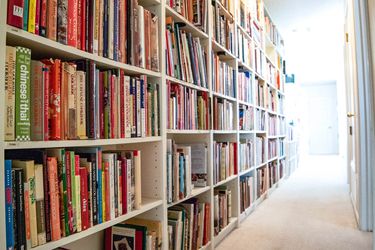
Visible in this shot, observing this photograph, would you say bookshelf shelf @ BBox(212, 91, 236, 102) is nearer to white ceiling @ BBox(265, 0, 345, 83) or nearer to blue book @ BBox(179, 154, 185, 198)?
blue book @ BBox(179, 154, 185, 198)

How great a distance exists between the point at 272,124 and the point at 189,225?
289cm

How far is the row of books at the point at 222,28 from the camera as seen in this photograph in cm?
235

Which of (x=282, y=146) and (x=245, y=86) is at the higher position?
(x=245, y=86)

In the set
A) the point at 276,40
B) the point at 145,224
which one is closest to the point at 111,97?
the point at 145,224

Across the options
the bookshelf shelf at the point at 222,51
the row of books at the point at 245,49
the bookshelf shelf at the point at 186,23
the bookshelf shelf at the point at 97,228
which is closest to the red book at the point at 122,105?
the bookshelf shelf at the point at 97,228

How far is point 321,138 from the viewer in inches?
428

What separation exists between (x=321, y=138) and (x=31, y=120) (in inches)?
439

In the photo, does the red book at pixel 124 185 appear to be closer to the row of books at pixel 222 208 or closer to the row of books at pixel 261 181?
the row of books at pixel 222 208

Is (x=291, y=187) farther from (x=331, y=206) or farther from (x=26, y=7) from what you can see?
(x=26, y=7)

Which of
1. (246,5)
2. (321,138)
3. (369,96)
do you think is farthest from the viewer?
(321,138)

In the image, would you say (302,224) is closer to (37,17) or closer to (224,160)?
(224,160)

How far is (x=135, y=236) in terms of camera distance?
1.41 meters

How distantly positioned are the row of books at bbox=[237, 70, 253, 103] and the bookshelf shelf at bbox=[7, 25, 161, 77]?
1.73 m

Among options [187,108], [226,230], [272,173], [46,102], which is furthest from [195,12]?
[272,173]
